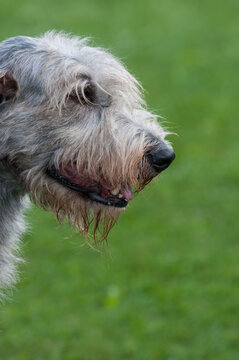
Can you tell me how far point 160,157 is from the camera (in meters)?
4.86

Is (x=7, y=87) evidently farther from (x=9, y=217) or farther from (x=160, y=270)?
(x=160, y=270)

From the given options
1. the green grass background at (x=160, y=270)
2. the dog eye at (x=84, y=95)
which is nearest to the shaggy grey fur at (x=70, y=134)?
the dog eye at (x=84, y=95)

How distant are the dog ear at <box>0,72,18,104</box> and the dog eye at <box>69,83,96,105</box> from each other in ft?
1.36

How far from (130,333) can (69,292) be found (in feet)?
3.13

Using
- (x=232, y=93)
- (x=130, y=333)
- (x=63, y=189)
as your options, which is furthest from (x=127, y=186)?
(x=232, y=93)

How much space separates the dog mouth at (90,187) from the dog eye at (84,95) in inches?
20.1

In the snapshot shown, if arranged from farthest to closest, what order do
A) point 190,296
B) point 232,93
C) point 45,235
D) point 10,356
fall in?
point 232,93, point 45,235, point 190,296, point 10,356

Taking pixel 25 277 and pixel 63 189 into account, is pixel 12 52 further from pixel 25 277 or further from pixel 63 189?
pixel 25 277

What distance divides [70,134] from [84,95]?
1.02ft

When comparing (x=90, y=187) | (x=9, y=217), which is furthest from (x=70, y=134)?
(x=9, y=217)

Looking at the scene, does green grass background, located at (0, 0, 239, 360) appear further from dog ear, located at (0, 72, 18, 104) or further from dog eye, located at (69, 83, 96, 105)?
dog ear, located at (0, 72, 18, 104)

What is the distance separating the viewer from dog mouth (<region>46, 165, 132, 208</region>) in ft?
16.7

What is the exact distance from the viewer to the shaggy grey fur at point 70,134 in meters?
4.95

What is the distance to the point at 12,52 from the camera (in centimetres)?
510
